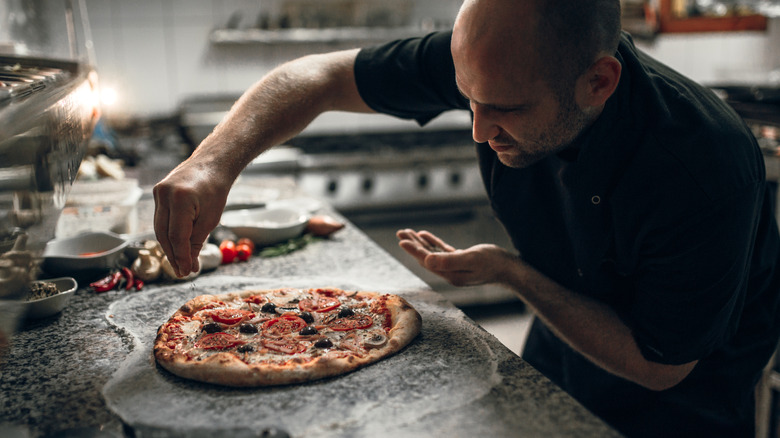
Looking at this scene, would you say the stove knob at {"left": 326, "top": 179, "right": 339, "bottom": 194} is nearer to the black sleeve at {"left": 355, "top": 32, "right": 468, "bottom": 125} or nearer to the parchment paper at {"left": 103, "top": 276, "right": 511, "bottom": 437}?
the black sleeve at {"left": 355, "top": 32, "right": 468, "bottom": 125}

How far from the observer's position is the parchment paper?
959 mm

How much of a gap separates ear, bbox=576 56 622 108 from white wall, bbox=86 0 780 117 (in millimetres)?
3435

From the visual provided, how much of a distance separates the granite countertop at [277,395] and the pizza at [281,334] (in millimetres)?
26

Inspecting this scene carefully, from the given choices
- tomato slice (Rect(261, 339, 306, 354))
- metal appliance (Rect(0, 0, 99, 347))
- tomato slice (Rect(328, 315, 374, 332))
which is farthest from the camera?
tomato slice (Rect(328, 315, 374, 332))

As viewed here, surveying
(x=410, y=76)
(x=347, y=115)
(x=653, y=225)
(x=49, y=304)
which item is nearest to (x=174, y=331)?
(x=49, y=304)

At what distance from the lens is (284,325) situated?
1.33 metres

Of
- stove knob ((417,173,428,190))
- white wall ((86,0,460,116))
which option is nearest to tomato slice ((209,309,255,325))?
stove knob ((417,173,428,190))

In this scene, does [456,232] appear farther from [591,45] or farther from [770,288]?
[591,45]

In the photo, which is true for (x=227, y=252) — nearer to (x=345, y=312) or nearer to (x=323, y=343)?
(x=345, y=312)

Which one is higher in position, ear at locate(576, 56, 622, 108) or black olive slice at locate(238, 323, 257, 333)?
ear at locate(576, 56, 622, 108)

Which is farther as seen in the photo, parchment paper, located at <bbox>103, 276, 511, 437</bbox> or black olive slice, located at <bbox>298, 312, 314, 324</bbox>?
black olive slice, located at <bbox>298, 312, 314, 324</bbox>

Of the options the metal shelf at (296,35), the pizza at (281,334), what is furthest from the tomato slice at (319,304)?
the metal shelf at (296,35)

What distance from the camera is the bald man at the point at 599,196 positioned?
1.13 metres

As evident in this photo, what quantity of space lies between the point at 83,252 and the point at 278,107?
71 centimetres
